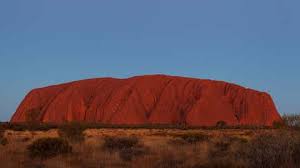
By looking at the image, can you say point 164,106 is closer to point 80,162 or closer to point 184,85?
point 184,85

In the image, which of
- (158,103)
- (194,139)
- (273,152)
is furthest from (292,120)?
(158,103)

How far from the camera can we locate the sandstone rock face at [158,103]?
79.4m

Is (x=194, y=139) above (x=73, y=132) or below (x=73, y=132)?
below

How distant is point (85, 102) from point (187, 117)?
67.6 feet

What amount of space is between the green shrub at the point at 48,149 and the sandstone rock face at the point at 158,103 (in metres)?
62.2

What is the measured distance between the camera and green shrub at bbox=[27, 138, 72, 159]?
13.9 meters

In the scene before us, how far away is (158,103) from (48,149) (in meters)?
67.4

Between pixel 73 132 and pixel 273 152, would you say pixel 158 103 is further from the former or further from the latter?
pixel 273 152

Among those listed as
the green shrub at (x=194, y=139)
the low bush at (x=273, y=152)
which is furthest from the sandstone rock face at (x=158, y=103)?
the low bush at (x=273, y=152)

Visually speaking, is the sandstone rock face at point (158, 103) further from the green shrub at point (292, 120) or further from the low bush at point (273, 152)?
the low bush at point (273, 152)

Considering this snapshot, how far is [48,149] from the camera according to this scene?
14.3 m

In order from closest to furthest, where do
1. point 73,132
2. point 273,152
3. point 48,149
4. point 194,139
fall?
point 273,152 → point 48,149 → point 73,132 → point 194,139

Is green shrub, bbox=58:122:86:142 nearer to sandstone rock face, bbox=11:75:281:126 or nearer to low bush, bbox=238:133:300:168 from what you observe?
low bush, bbox=238:133:300:168

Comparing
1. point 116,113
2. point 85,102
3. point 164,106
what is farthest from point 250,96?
point 85,102
